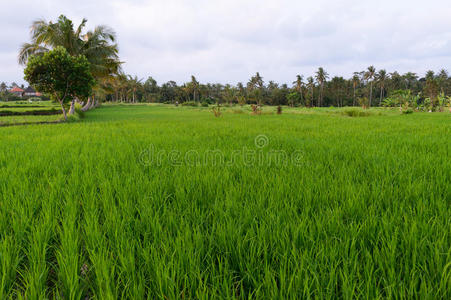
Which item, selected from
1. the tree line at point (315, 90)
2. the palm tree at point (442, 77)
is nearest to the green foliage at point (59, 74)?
the tree line at point (315, 90)

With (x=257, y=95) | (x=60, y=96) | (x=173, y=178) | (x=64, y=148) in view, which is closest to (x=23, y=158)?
(x=64, y=148)

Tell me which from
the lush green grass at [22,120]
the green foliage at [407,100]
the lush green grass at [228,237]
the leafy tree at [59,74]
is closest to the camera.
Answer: the lush green grass at [228,237]

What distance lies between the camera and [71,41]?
15.1 meters

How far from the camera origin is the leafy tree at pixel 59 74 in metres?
10.5

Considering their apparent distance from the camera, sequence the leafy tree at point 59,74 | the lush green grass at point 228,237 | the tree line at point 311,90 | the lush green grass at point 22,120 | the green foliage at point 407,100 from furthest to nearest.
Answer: the tree line at point 311,90 → the green foliage at point 407,100 → the leafy tree at point 59,74 → the lush green grass at point 22,120 → the lush green grass at point 228,237

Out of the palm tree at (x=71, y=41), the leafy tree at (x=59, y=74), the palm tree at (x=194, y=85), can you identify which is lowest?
the leafy tree at (x=59, y=74)

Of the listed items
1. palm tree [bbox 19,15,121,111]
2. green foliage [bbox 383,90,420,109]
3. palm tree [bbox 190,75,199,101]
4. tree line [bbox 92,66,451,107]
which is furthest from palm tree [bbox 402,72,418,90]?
palm tree [bbox 19,15,121,111]

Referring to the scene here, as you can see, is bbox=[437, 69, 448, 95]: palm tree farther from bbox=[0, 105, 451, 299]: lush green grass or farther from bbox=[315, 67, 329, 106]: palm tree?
bbox=[0, 105, 451, 299]: lush green grass

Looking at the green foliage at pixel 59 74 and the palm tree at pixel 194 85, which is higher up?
the palm tree at pixel 194 85

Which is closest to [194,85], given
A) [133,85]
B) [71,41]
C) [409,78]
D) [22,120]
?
[133,85]

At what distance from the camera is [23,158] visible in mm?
3156

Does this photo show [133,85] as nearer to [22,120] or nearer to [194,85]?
[194,85]

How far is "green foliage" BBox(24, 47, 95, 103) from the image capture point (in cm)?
1051

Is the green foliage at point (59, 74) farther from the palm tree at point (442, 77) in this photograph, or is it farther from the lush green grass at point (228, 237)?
the palm tree at point (442, 77)
